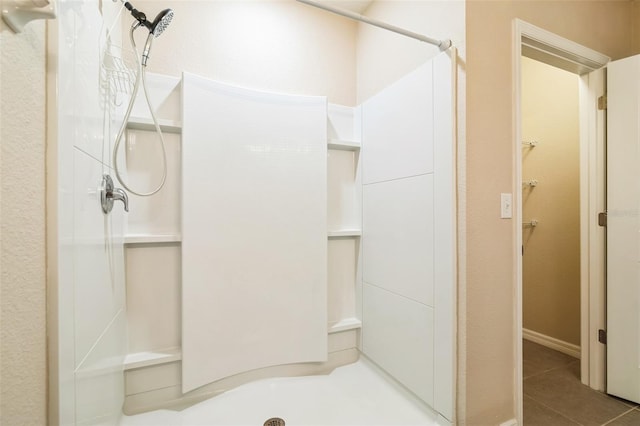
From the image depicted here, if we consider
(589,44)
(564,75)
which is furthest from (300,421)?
(564,75)

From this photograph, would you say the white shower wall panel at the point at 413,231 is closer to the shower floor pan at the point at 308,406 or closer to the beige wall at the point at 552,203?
the shower floor pan at the point at 308,406

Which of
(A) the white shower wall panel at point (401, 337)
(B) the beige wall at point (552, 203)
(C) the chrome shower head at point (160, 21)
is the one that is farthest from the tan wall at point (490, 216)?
(B) the beige wall at point (552, 203)

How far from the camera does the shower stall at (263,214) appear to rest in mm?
1272

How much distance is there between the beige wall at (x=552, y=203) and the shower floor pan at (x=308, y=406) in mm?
1774

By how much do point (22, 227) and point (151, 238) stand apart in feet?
2.92

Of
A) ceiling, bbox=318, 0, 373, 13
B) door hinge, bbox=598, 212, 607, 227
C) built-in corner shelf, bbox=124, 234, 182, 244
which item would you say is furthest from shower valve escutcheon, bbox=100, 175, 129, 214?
door hinge, bbox=598, 212, 607, 227

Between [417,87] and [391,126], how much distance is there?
247 mm

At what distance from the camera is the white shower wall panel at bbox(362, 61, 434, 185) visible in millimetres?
1407

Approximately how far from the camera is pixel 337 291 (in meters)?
1.94

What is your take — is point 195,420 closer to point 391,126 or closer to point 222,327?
point 222,327

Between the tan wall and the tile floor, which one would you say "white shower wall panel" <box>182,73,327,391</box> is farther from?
the tile floor

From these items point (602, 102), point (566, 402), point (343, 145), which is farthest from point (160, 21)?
point (566, 402)

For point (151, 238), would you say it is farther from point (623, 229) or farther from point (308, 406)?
point (623, 229)

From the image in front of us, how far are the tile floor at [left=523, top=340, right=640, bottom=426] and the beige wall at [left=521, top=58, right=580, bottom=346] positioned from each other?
0.44 meters
